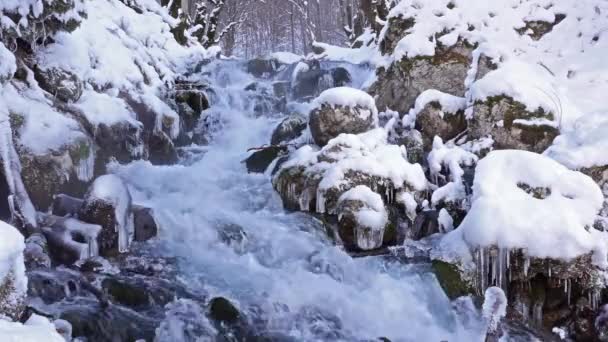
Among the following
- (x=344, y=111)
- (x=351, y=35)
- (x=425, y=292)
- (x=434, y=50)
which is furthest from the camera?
(x=351, y=35)

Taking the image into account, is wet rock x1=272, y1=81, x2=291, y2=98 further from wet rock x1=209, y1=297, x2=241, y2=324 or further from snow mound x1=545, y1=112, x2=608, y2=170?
wet rock x1=209, y1=297, x2=241, y2=324

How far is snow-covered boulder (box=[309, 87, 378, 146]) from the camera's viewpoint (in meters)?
8.96

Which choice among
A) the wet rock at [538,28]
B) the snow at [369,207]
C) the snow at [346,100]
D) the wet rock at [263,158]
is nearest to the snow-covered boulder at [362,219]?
the snow at [369,207]

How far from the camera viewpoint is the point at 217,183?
368 inches

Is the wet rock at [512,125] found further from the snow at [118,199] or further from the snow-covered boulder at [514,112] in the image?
the snow at [118,199]

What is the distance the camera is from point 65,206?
6.62 metres

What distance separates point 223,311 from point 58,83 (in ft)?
16.8

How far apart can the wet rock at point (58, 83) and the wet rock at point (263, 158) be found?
3.17 m

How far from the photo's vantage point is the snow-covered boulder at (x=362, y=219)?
6.93 m

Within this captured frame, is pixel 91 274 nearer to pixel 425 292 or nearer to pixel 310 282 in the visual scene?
pixel 310 282

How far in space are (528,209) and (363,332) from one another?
220cm

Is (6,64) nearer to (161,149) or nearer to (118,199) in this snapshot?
(118,199)

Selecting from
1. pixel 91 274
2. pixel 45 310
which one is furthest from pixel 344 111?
pixel 45 310

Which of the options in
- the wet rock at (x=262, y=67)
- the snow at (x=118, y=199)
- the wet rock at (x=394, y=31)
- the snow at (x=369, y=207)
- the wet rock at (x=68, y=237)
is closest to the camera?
the wet rock at (x=68, y=237)
